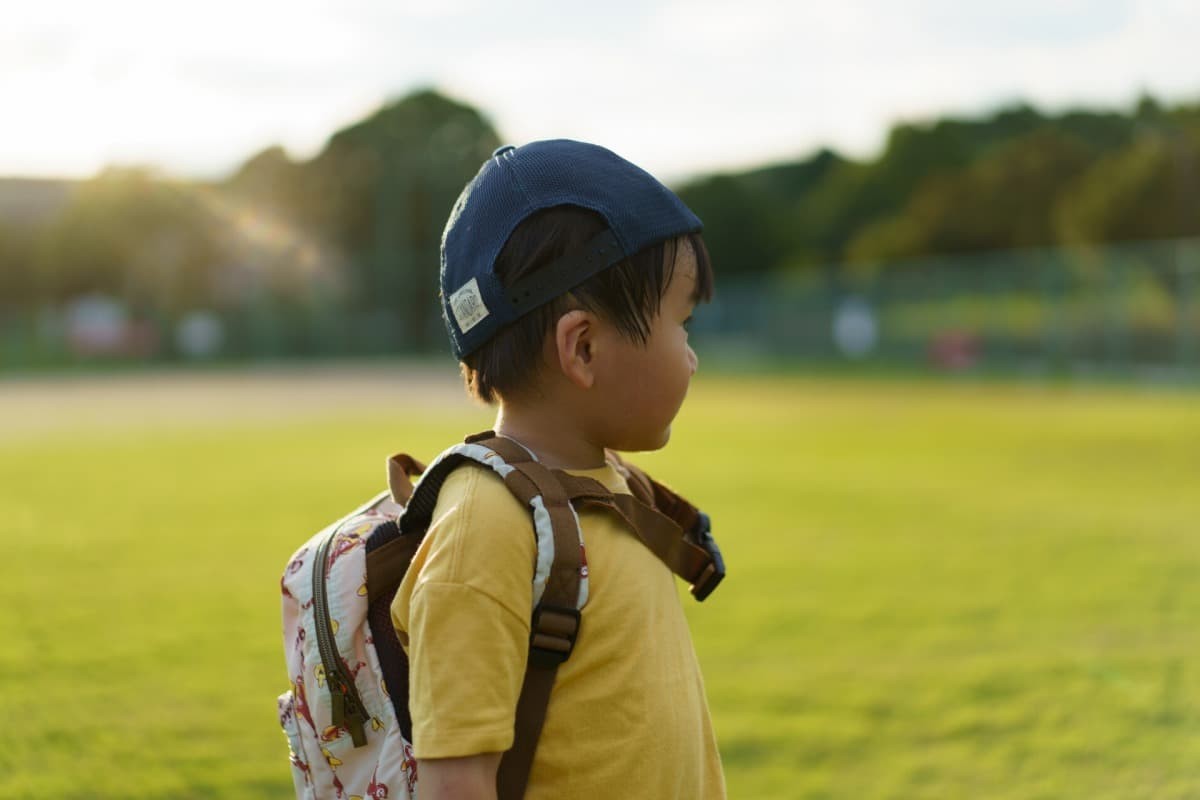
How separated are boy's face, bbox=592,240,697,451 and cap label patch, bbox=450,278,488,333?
0.16 meters

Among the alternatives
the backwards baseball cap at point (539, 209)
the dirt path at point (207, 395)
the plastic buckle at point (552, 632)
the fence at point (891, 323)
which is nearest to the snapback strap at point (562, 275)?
the backwards baseball cap at point (539, 209)

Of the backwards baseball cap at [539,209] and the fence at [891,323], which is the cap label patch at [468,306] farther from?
the fence at [891,323]

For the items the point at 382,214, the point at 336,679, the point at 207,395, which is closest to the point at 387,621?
the point at 336,679

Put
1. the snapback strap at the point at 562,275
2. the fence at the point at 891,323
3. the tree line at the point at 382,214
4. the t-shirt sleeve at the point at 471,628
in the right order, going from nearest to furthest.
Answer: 1. the t-shirt sleeve at the point at 471,628
2. the snapback strap at the point at 562,275
3. the fence at the point at 891,323
4. the tree line at the point at 382,214

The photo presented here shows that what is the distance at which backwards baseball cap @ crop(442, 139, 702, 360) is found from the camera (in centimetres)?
142

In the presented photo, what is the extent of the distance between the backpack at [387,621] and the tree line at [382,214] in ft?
149

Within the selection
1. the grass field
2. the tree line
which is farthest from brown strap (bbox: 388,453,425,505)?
the tree line

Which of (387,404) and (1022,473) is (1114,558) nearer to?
(1022,473)

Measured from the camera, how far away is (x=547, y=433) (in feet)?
4.94

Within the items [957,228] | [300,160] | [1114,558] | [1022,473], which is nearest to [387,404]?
[1022,473]

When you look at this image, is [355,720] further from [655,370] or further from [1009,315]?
[1009,315]

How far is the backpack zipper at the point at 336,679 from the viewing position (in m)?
1.44

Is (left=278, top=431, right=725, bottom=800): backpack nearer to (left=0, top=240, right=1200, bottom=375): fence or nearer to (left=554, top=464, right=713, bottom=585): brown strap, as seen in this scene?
(left=554, top=464, right=713, bottom=585): brown strap

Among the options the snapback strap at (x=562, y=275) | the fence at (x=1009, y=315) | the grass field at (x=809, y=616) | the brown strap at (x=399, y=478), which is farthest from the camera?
the fence at (x=1009, y=315)
